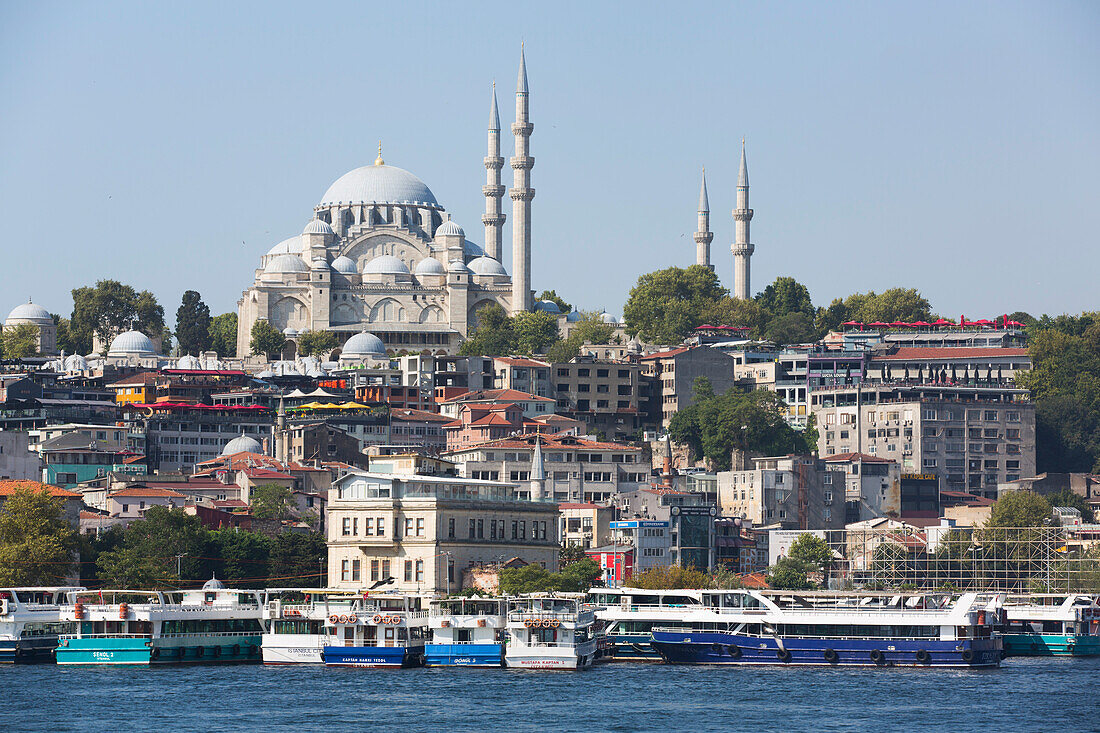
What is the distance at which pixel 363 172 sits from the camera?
16262 centimetres

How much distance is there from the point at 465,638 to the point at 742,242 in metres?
94.9

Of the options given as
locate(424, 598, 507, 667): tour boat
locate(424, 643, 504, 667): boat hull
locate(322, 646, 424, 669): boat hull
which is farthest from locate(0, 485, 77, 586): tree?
locate(424, 643, 504, 667): boat hull

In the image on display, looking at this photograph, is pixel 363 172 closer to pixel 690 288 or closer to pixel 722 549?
pixel 690 288

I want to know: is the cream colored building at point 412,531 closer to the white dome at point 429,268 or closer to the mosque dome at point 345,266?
the white dome at point 429,268

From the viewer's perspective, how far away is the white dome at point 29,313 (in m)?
152

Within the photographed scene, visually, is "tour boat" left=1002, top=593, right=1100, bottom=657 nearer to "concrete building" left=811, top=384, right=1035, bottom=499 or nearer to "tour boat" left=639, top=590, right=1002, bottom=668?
"tour boat" left=639, top=590, right=1002, bottom=668

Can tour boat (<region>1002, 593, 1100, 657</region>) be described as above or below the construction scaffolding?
below

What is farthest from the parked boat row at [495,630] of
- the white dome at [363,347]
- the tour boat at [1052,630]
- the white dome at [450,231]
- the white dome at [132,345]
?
the white dome at [450,231]

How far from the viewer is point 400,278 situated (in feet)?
488

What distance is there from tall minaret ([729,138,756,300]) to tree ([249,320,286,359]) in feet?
104

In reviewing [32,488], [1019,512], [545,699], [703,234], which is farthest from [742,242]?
[545,699]

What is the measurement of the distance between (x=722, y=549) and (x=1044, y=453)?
32142 mm

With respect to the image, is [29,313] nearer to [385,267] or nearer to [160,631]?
[385,267]

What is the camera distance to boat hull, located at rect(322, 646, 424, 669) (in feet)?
203
